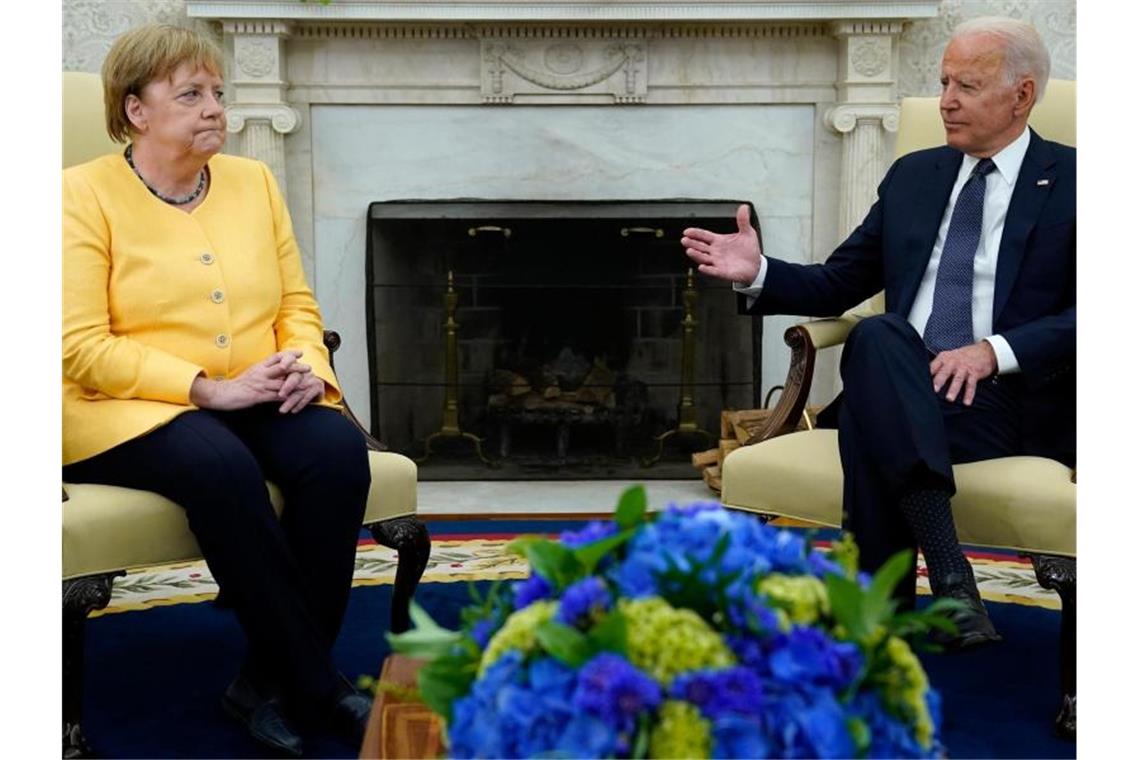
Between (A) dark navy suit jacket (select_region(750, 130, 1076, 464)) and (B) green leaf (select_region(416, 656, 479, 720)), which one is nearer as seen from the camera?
(B) green leaf (select_region(416, 656, 479, 720))

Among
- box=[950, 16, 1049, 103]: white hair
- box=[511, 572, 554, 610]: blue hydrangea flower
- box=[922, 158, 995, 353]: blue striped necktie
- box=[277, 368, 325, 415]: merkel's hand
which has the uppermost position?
box=[950, 16, 1049, 103]: white hair

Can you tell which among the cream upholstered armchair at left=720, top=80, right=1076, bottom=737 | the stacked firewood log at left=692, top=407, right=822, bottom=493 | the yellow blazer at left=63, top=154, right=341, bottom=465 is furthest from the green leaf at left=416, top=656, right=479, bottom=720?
the stacked firewood log at left=692, top=407, right=822, bottom=493

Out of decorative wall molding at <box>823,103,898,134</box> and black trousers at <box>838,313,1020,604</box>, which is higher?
decorative wall molding at <box>823,103,898,134</box>

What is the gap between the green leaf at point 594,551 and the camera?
3.25ft

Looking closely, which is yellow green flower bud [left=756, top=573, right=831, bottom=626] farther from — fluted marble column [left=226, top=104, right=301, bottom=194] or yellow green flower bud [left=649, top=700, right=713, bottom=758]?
fluted marble column [left=226, top=104, right=301, bottom=194]

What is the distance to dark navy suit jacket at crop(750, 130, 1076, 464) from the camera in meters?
2.22

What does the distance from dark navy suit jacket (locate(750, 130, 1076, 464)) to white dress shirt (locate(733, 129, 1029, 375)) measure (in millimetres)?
15

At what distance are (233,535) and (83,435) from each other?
0.95 feet

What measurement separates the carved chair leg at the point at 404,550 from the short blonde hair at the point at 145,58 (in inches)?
30.2

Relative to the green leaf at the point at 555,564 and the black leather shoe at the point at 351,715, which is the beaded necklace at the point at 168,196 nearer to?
the black leather shoe at the point at 351,715

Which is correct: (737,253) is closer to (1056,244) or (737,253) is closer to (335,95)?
(1056,244)

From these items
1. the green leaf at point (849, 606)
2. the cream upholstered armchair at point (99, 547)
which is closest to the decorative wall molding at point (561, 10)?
the cream upholstered armchair at point (99, 547)

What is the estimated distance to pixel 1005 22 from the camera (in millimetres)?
2459

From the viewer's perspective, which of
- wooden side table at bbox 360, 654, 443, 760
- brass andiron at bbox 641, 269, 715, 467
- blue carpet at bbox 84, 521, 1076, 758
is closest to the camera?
wooden side table at bbox 360, 654, 443, 760
